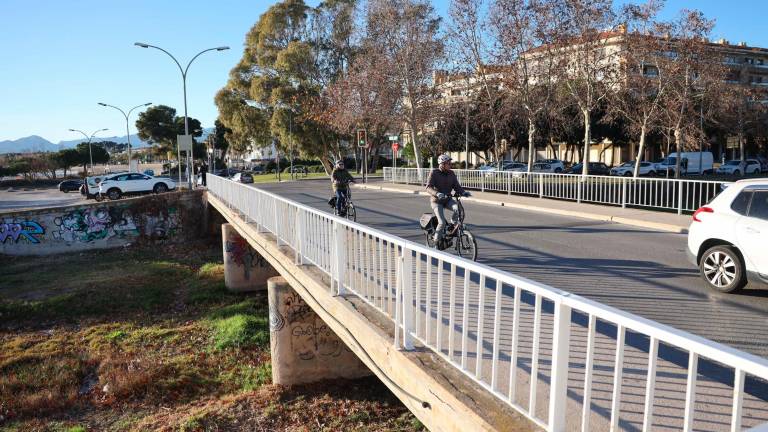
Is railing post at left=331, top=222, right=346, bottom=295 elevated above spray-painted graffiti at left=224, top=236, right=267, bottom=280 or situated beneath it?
elevated above

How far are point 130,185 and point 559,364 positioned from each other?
37.5 metres

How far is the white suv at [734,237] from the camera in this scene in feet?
21.4

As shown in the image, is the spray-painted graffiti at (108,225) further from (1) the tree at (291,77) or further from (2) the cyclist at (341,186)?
(1) the tree at (291,77)

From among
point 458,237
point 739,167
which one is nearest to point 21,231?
point 458,237

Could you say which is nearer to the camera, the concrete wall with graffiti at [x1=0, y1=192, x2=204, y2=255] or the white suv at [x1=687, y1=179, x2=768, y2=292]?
the white suv at [x1=687, y1=179, x2=768, y2=292]

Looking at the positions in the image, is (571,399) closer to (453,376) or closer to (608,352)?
(453,376)

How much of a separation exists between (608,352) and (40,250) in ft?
84.7

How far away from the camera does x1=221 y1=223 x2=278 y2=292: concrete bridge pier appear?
17094 millimetres

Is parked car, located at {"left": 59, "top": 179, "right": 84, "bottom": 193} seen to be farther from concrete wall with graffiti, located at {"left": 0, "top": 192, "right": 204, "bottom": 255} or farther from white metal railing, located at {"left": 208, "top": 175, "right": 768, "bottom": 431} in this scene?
white metal railing, located at {"left": 208, "top": 175, "right": 768, "bottom": 431}

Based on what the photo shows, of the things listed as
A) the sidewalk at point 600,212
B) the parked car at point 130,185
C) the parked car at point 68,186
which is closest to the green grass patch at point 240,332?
the sidewalk at point 600,212

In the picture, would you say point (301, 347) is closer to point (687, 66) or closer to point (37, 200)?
point (687, 66)

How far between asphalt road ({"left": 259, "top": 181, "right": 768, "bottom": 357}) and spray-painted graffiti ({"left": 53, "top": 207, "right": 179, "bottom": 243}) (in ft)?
47.6

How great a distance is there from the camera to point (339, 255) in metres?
6.19

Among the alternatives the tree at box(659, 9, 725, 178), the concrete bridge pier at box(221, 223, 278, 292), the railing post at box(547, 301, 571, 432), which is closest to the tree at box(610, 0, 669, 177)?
the tree at box(659, 9, 725, 178)
